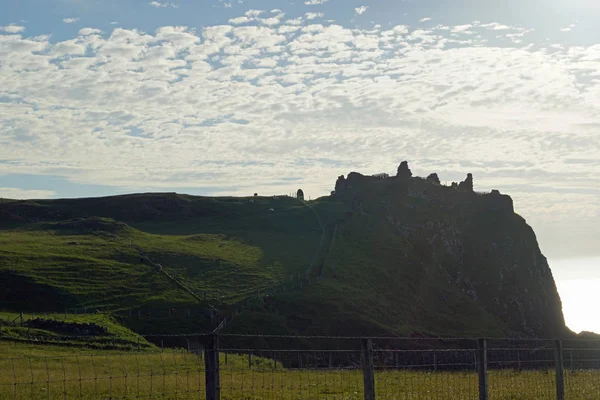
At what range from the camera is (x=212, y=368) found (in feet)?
49.7

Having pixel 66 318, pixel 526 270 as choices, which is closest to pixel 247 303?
pixel 66 318

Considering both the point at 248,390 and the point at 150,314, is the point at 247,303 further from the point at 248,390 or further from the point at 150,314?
the point at 248,390

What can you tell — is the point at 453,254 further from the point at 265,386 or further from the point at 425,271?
the point at 265,386

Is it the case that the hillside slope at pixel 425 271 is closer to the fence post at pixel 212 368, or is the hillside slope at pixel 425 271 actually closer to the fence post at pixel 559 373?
the fence post at pixel 559 373

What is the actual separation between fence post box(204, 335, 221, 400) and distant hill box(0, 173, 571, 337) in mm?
63604

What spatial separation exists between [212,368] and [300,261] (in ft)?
352

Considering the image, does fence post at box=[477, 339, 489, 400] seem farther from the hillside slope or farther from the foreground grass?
the hillside slope

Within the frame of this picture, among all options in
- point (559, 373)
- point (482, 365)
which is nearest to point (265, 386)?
point (559, 373)

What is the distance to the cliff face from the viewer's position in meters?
129

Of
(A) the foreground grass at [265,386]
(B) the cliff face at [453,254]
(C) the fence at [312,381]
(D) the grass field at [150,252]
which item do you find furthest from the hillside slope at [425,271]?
(C) the fence at [312,381]

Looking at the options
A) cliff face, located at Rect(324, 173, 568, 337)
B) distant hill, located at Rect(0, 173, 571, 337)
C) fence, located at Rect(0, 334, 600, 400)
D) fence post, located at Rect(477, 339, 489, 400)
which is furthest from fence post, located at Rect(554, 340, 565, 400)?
cliff face, located at Rect(324, 173, 568, 337)

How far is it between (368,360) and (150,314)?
67353 millimetres

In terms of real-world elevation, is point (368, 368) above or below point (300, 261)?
below

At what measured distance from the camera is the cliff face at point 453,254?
12875 cm
